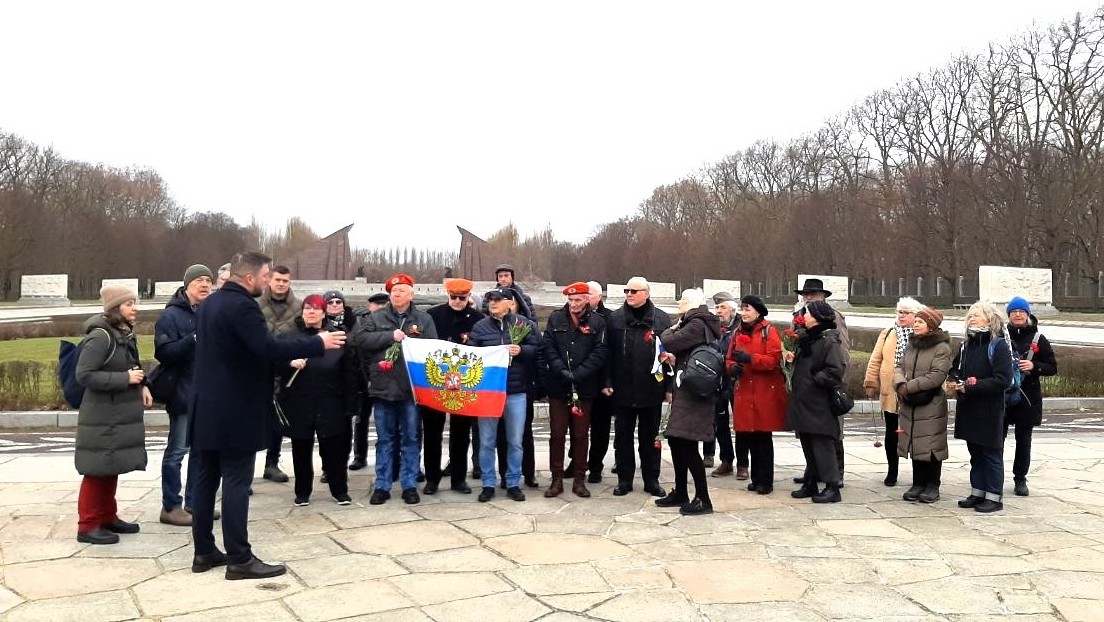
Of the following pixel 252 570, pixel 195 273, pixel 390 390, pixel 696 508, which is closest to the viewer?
pixel 252 570

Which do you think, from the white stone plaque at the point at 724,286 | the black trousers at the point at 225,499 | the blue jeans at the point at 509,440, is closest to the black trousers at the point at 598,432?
the blue jeans at the point at 509,440

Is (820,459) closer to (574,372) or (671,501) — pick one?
(671,501)

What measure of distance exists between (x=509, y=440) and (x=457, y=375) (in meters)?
0.77

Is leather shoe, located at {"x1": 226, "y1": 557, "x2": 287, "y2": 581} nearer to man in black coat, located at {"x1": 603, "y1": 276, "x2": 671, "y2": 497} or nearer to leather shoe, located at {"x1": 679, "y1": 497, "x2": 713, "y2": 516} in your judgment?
leather shoe, located at {"x1": 679, "y1": 497, "x2": 713, "y2": 516}

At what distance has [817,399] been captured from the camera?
7309mm

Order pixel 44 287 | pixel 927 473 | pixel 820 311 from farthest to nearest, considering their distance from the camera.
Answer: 1. pixel 44 287
2. pixel 820 311
3. pixel 927 473

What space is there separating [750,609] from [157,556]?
3804 mm

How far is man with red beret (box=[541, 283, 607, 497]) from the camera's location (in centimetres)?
743

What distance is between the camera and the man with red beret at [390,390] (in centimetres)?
706

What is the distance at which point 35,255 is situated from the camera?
196 feet

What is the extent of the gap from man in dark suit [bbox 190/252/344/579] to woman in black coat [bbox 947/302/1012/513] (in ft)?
17.6

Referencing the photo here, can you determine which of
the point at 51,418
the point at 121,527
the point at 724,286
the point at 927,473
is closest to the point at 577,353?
the point at 927,473

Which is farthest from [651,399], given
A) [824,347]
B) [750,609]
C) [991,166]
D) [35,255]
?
[35,255]

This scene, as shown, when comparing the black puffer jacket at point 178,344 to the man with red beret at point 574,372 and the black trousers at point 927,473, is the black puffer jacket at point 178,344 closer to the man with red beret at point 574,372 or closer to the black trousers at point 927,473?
the man with red beret at point 574,372
